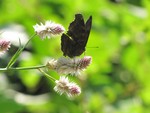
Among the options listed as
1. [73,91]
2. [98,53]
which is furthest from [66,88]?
[98,53]

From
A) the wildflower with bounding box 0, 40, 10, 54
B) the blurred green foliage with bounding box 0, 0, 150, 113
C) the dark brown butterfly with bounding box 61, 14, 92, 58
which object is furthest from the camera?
the blurred green foliage with bounding box 0, 0, 150, 113

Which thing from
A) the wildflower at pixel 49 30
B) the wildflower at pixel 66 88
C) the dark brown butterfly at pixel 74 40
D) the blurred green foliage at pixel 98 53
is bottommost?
the wildflower at pixel 66 88

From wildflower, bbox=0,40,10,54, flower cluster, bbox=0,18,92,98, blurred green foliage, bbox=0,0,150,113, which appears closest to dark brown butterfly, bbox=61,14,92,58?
flower cluster, bbox=0,18,92,98

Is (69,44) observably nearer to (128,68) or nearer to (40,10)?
(40,10)

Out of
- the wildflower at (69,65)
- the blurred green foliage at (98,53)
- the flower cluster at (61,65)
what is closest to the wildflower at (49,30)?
the flower cluster at (61,65)

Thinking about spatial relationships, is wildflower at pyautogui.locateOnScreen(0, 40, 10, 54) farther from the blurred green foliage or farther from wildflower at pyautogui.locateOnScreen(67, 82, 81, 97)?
the blurred green foliage

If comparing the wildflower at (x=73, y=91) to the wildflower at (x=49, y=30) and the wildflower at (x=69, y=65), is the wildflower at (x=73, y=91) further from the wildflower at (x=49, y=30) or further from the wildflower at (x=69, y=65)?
the wildflower at (x=49, y=30)
